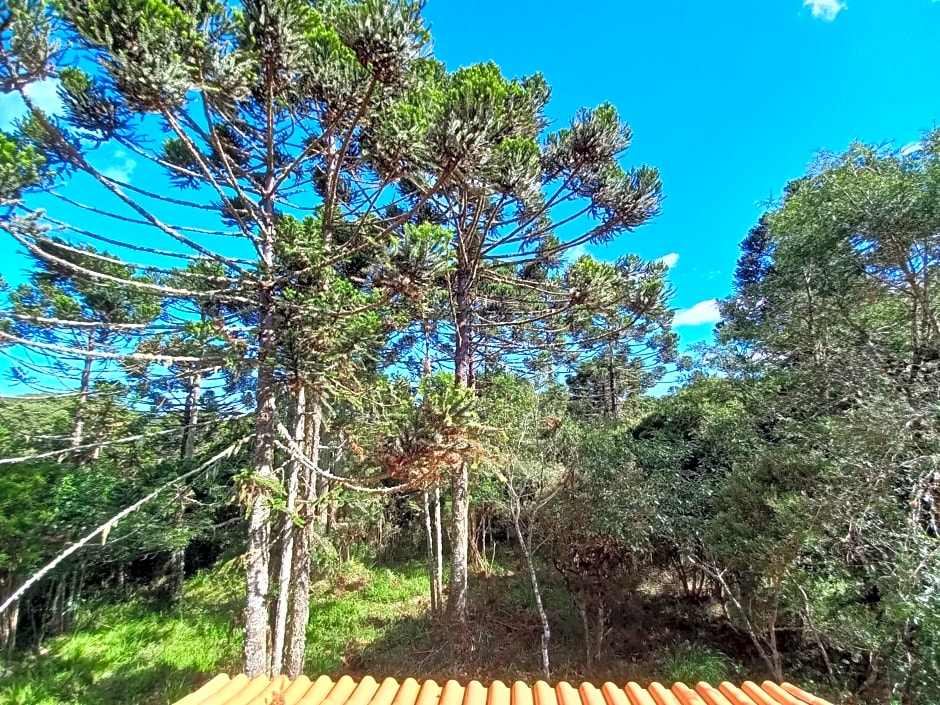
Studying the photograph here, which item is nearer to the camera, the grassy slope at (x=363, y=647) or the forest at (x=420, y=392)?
the forest at (x=420, y=392)

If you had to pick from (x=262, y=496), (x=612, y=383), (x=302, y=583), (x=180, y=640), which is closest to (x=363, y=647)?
(x=302, y=583)

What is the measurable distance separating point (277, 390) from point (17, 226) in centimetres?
251

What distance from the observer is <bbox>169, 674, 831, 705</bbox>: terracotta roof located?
6.61ft

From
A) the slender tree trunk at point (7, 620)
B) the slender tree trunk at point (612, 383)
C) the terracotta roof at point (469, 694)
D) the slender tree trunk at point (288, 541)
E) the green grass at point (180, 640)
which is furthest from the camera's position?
the slender tree trunk at point (612, 383)

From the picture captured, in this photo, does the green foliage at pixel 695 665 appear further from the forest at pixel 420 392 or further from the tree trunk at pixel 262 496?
the tree trunk at pixel 262 496

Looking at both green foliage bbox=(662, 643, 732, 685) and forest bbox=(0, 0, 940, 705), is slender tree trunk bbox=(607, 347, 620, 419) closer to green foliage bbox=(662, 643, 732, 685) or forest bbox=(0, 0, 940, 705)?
forest bbox=(0, 0, 940, 705)

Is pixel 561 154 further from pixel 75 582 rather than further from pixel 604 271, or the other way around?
pixel 75 582

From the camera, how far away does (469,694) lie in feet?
6.99

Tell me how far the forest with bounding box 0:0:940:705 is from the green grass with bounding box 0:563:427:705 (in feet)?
0.28

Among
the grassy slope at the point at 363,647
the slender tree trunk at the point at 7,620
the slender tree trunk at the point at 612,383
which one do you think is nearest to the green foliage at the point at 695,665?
the grassy slope at the point at 363,647

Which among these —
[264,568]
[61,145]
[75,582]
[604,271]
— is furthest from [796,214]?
[75,582]

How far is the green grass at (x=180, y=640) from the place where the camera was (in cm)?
679

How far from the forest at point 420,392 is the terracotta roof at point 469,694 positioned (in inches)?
73.9

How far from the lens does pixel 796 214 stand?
5875mm
